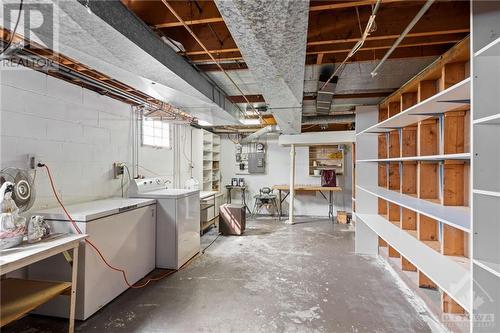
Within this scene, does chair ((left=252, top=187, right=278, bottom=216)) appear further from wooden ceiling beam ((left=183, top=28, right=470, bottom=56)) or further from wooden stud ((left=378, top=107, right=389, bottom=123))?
wooden ceiling beam ((left=183, top=28, right=470, bottom=56))

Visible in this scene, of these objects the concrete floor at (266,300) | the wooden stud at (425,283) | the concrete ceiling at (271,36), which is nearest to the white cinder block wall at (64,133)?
the concrete floor at (266,300)

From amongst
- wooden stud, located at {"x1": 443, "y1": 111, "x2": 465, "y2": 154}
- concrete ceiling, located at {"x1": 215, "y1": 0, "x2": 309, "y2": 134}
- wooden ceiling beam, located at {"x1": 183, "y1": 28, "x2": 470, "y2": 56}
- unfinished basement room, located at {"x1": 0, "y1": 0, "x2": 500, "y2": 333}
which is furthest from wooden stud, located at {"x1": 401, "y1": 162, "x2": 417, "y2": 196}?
concrete ceiling, located at {"x1": 215, "y1": 0, "x2": 309, "y2": 134}

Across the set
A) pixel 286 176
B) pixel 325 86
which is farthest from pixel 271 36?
pixel 286 176

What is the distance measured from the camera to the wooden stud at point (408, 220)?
111 inches

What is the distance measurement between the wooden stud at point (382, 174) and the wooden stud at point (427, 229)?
3.65ft

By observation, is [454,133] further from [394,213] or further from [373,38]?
[394,213]

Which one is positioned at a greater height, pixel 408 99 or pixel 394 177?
pixel 408 99

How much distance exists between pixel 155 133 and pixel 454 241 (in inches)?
165

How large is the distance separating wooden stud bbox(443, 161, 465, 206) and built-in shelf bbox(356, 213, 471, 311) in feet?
1.54

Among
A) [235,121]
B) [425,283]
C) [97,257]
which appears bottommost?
[425,283]

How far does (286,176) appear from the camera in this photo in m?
6.93

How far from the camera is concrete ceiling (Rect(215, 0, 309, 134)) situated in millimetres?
1166

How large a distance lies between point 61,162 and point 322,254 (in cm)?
357

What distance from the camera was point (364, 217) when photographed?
340cm
